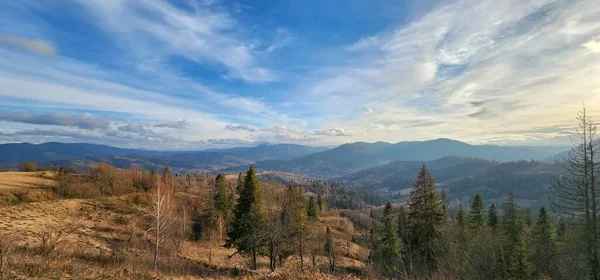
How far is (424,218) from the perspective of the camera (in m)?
33.3

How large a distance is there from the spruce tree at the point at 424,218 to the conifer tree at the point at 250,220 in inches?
678

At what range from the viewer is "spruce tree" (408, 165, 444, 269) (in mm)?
32500

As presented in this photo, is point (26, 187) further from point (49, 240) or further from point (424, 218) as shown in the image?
point (424, 218)

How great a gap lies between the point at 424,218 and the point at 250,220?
1951cm

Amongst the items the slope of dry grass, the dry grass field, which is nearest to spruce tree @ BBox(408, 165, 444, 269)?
the dry grass field

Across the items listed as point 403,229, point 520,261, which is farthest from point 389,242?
point 520,261

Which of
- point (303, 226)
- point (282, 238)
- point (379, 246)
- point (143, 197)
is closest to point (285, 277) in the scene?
point (282, 238)

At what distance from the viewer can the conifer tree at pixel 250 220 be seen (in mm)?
31969

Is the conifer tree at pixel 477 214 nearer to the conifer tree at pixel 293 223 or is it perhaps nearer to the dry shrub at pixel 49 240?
the conifer tree at pixel 293 223

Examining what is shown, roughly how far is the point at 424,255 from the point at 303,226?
14.0 metres

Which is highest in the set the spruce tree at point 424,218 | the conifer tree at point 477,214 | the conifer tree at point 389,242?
the spruce tree at point 424,218

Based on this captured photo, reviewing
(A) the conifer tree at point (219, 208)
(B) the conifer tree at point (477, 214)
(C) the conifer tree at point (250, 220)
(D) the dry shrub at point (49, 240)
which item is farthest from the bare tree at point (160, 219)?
(B) the conifer tree at point (477, 214)

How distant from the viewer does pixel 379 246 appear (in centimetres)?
5128

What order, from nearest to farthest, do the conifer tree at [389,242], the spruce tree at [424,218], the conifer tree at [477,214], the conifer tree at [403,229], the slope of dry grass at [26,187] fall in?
the spruce tree at [424,218]
the conifer tree at [403,229]
the slope of dry grass at [26,187]
the conifer tree at [389,242]
the conifer tree at [477,214]
